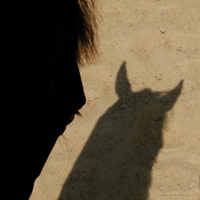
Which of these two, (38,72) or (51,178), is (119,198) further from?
(38,72)

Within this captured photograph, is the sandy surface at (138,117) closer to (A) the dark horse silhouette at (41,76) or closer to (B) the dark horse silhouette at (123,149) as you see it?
(B) the dark horse silhouette at (123,149)

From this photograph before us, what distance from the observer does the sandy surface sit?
2295 mm

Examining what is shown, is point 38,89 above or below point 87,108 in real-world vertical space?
above

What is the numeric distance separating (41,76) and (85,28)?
0.26 m

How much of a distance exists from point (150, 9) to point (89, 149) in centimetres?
131

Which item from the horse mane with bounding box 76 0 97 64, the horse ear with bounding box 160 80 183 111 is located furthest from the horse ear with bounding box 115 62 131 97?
the horse mane with bounding box 76 0 97 64

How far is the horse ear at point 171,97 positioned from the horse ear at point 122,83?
0.26m

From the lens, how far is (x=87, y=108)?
2.71 m

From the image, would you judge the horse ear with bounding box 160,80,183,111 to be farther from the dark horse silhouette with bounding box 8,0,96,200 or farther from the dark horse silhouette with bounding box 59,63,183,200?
the dark horse silhouette with bounding box 8,0,96,200

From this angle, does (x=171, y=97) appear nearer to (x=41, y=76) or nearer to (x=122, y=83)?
(x=122, y=83)

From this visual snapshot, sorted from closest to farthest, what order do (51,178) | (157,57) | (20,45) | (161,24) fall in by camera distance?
(20,45), (51,178), (157,57), (161,24)

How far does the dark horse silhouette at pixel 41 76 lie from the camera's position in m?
1.03

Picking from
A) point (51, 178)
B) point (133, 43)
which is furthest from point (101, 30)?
point (51, 178)

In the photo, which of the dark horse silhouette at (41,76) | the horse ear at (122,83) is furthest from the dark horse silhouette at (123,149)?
the dark horse silhouette at (41,76)
